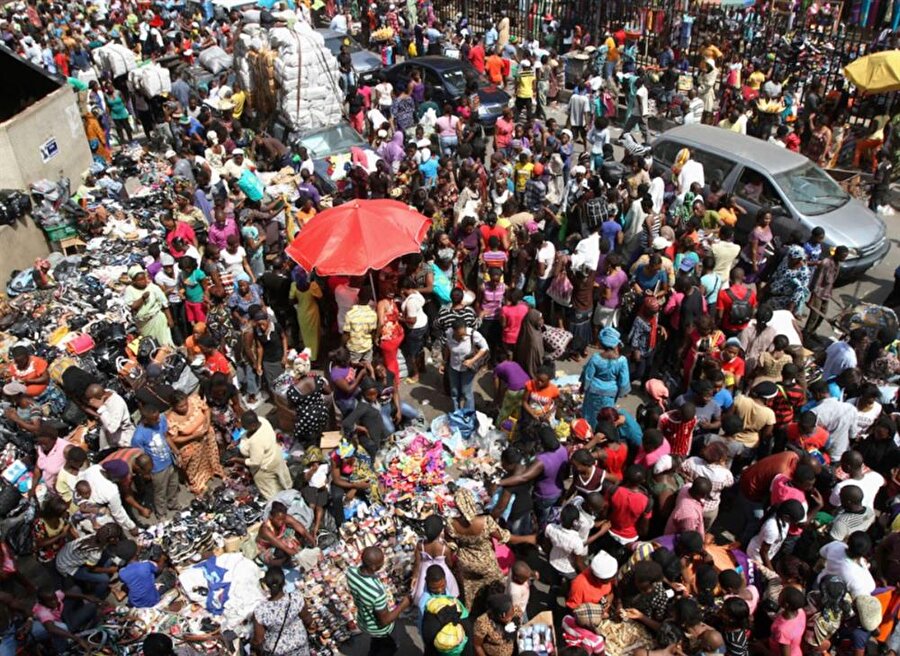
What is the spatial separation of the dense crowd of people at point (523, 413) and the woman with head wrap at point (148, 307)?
0.11ft

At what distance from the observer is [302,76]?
49.6ft

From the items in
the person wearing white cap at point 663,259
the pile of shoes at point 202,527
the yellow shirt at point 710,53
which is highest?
the yellow shirt at point 710,53

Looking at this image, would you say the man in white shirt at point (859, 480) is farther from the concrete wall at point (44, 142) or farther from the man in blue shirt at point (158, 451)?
the concrete wall at point (44, 142)

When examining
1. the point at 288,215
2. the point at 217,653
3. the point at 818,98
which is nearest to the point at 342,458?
the point at 217,653

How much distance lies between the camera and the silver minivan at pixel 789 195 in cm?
1124

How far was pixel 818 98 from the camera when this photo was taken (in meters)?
15.9

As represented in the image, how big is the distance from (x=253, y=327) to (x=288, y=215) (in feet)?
10.4

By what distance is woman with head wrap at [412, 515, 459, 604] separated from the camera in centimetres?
573

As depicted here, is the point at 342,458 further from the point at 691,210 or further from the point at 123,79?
the point at 123,79

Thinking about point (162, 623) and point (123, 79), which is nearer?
point (162, 623)

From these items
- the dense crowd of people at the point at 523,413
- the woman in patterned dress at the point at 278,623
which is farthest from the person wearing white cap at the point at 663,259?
the woman in patterned dress at the point at 278,623

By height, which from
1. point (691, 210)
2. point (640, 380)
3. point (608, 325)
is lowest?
point (640, 380)

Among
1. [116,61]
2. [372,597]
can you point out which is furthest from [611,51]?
[372,597]

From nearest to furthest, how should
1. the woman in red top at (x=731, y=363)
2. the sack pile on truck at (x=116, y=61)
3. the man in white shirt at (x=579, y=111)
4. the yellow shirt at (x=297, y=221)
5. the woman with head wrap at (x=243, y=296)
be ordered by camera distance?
1. the woman in red top at (x=731, y=363)
2. the woman with head wrap at (x=243, y=296)
3. the yellow shirt at (x=297, y=221)
4. the man in white shirt at (x=579, y=111)
5. the sack pile on truck at (x=116, y=61)
